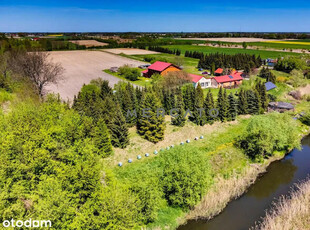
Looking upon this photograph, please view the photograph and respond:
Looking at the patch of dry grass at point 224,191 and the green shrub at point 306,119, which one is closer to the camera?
the patch of dry grass at point 224,191

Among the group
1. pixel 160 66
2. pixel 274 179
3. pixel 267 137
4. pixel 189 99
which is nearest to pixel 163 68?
A: pixel 160 66

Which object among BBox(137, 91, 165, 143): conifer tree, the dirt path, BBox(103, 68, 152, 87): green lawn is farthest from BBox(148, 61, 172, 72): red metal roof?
BBox(137, 91, 165, 143): conifer tree

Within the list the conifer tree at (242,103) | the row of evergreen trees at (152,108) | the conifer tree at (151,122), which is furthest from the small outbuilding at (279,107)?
the conifer tree at (151,122)

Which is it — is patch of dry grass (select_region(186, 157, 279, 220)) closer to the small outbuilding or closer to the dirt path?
the small outbuilding

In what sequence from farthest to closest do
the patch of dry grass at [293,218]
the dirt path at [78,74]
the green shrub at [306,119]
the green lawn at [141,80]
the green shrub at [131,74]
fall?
the green shrub at [131,74] → the green lawn at [141,80] → the dirt path at [78,74] → the green shrub at [306,119] → the patch of dry grass at [293,218]

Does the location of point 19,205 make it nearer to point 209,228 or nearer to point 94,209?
point 94,209

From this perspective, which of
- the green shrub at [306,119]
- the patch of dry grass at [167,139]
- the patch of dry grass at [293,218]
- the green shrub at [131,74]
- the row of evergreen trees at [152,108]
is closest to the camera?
the patch of dry grass at [293,218]

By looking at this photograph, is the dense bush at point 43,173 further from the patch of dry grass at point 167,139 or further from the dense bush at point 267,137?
the dense bush at point 267,137
